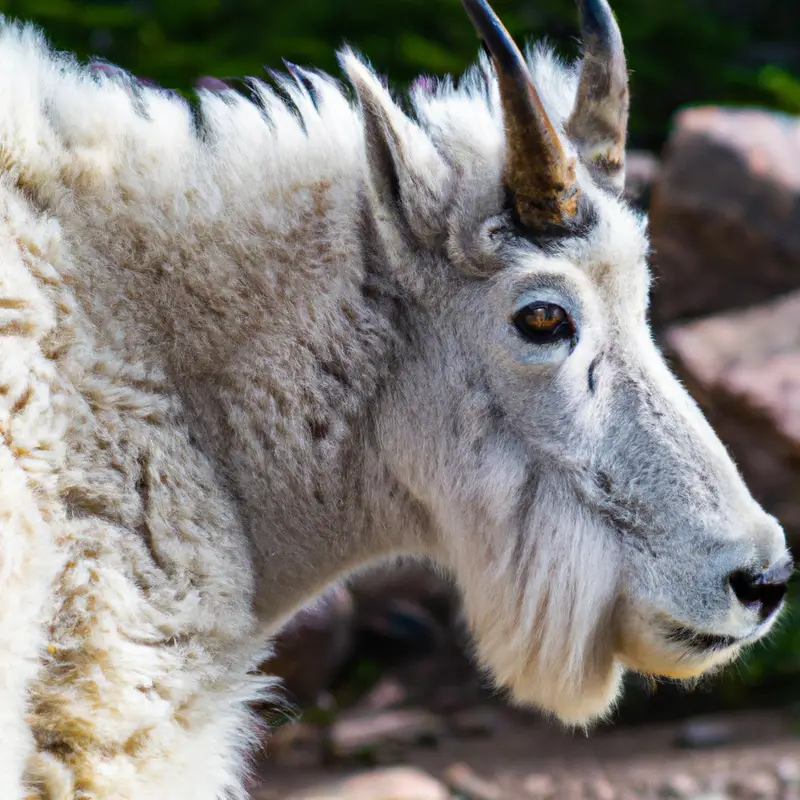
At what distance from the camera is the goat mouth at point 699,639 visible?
113 inches

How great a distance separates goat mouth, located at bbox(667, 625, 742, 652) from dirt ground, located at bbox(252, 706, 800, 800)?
280cm

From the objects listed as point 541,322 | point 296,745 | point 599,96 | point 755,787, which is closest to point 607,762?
point 755,787

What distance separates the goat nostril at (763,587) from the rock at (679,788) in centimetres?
319

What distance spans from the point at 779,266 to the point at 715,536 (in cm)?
499

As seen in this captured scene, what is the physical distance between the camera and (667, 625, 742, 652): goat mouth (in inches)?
113

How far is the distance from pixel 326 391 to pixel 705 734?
445 cm

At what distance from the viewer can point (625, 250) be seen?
2.96 m

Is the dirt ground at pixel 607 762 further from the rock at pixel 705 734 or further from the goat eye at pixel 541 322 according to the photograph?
the goat eye at pixel 541 322

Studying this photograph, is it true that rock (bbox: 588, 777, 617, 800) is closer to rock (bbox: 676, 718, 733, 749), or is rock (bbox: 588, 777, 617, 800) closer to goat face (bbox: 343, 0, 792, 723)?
rock (bbox: 676, 718, 733, 749)

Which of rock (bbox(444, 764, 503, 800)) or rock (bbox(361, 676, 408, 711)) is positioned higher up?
rock (bbox(444, 764, 503, 800))

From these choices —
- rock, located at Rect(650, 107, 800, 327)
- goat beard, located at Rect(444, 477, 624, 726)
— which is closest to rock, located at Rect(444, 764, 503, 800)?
goat beard, located at Rect(444, 477, 624, 726)

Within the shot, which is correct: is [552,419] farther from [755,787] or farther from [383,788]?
[755,787]

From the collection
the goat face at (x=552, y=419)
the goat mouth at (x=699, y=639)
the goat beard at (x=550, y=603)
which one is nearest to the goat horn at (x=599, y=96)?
the goat face at (x=552, y=419)

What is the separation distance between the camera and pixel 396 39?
7949 millimetres
